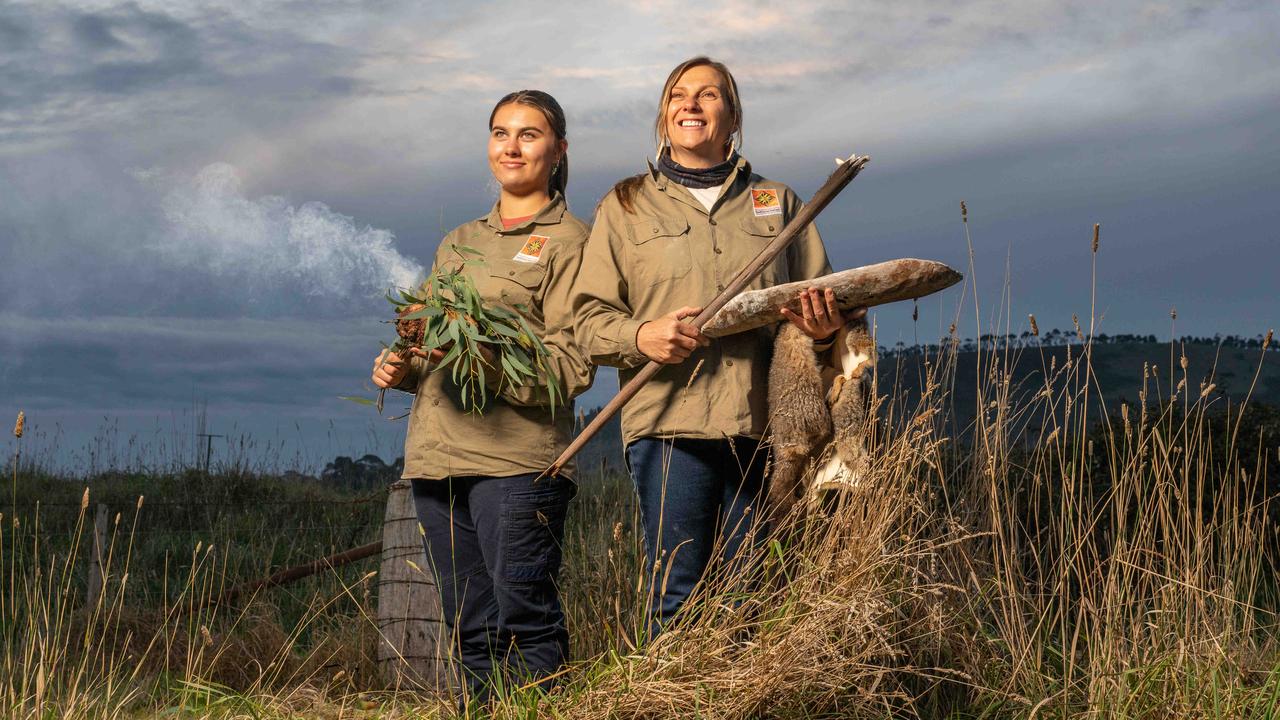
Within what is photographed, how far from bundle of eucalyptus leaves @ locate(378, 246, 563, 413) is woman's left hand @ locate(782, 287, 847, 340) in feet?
2.51

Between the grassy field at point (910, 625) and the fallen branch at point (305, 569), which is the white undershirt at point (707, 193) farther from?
the fallen branch at point (305, 569)

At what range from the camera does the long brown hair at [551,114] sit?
144 inches

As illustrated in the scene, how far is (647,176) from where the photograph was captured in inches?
137

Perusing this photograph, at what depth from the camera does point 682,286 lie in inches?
128

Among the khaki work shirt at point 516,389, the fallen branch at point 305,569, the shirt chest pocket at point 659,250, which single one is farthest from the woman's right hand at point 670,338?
the fallen branch at point 305,569

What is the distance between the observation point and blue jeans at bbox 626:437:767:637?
3.18 m

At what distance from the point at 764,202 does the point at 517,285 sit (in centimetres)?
83

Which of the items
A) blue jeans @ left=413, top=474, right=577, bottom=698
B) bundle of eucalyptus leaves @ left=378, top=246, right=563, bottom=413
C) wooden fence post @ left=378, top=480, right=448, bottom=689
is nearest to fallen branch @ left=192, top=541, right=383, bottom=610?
wooden fence post @ left=378, top=480, right=448, bottom=689

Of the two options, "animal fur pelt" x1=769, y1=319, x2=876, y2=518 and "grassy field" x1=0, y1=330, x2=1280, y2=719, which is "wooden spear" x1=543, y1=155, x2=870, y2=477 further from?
"grassy field" x1=0, y1=330, x2=1280, y2=719

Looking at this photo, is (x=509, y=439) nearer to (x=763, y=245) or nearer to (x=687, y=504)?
(x=687, y=504)

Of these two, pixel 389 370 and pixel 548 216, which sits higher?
pixel 548 216

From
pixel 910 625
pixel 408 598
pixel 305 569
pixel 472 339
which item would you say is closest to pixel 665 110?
pixel 472 339

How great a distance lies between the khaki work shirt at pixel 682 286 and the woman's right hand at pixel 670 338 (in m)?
0.04

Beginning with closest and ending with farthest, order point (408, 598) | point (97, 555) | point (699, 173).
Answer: point (699, 173), point (408, 598), point (97, 555)
